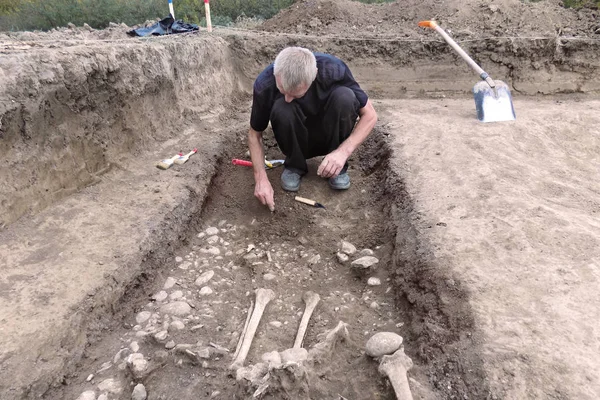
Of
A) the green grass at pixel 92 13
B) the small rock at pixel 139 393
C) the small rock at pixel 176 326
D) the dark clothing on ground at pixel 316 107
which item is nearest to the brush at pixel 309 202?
the dark clothing on ground at pixel 316 107

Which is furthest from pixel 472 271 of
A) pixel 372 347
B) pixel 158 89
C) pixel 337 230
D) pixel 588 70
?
pixel 588 70

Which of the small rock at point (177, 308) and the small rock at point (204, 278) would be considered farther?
the small rock at point (204, 278)

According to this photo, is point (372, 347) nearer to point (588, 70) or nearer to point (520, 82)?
point (520, 82)

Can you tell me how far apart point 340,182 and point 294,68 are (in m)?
1.20

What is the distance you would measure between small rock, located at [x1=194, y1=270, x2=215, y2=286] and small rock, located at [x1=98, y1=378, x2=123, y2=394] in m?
0.86

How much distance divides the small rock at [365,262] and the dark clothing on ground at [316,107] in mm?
A: 1092

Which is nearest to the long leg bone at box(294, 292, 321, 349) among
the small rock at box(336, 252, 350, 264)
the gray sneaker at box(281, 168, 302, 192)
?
the small rock at box(336, 252, 350, 264)

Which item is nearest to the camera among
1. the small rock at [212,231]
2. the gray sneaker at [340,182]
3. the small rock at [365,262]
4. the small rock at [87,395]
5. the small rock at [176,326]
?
the small rock at [87,395]

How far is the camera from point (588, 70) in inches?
247

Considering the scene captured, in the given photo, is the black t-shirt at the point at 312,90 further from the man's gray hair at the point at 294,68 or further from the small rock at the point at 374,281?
the small rock at the point at 374,281

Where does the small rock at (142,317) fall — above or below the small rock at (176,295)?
above

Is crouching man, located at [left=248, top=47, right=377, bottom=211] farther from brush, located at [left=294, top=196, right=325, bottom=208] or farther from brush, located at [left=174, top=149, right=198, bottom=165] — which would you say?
brush, located at [left=174, top=149, right=198, bottom=165]

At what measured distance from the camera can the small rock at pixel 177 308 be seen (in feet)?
8.77

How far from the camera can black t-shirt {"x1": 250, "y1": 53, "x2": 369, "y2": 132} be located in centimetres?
341
